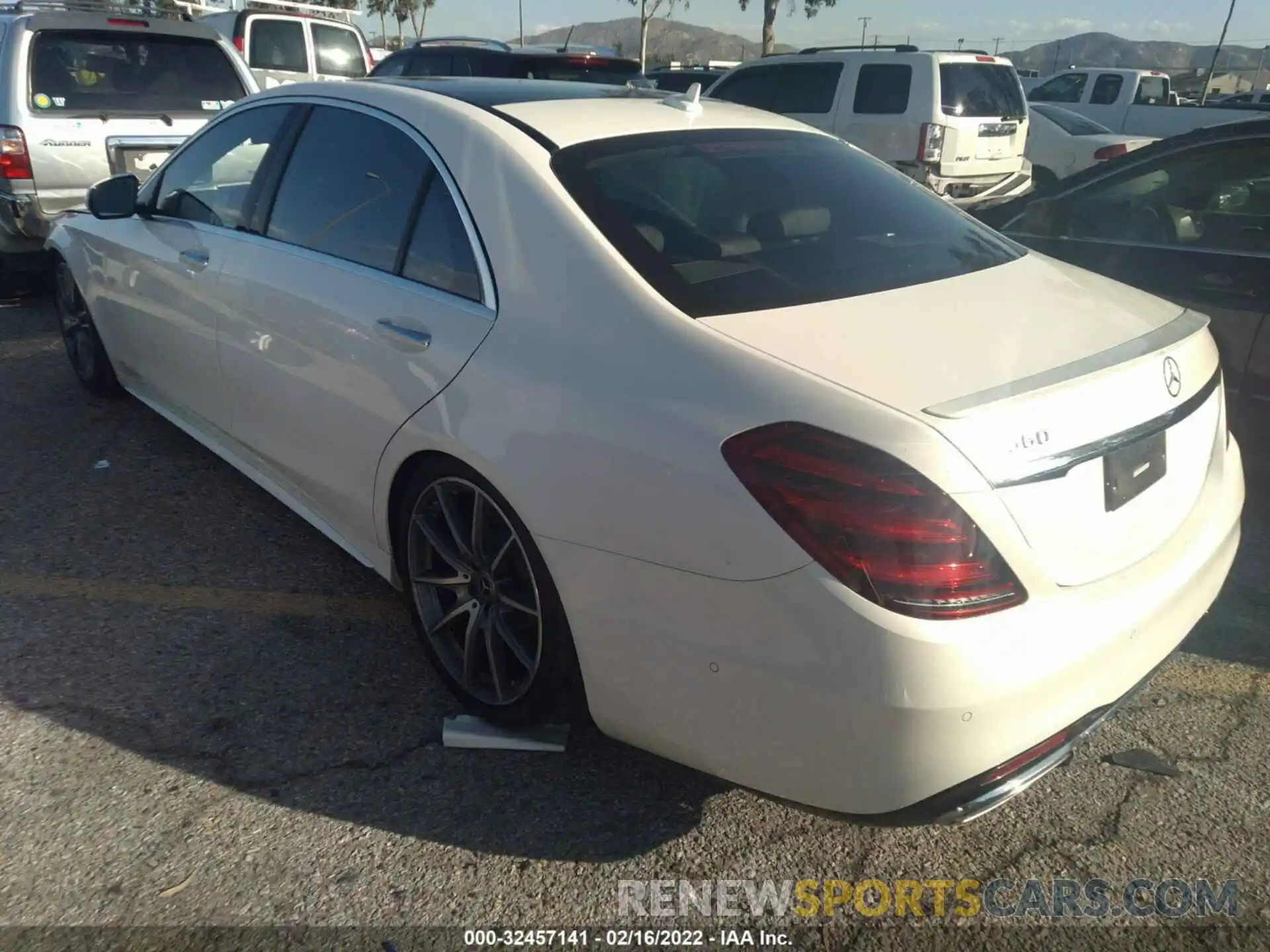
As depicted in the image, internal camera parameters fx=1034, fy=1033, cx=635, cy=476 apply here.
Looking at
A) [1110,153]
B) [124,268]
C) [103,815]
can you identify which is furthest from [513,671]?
[1110,153]

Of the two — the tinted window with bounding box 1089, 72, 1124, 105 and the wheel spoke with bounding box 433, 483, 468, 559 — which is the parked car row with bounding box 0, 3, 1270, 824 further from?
the tinted window with bounding box 1089, 72, 1124, 105

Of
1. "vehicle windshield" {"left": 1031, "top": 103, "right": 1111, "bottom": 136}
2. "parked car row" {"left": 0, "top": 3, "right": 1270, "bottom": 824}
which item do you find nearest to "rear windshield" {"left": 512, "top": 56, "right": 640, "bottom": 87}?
"vehicle windshield" {"left": 1031, "top": 103, "right": 1111, "bottom": 136}

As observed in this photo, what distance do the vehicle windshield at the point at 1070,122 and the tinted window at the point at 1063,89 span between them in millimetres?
7693

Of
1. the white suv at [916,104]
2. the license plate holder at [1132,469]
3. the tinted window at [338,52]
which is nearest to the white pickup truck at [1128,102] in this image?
the white suv at [916,104]

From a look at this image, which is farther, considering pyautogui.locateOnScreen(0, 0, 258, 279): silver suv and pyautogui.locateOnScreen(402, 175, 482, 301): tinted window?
pyautogui.locateOnScreen(0, 0, 258, 279): silver suv

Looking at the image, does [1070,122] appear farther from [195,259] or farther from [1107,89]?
[195,259]

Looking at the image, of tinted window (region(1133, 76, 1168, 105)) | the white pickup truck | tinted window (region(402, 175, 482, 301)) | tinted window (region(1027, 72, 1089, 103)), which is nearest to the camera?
tinted window (region(402, 175, 482, 301))

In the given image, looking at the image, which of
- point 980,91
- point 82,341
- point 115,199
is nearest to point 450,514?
point 115,199

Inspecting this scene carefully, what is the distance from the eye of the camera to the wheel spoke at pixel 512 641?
2652mm

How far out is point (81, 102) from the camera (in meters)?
6.87

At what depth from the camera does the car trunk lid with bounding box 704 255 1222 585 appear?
6.44ft

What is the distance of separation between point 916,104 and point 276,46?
815 cm

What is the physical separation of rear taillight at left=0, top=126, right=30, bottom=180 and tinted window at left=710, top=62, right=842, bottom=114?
6.71 meters

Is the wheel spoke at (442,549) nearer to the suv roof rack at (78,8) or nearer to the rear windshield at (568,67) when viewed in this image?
the suv roof rack at (78,8)
